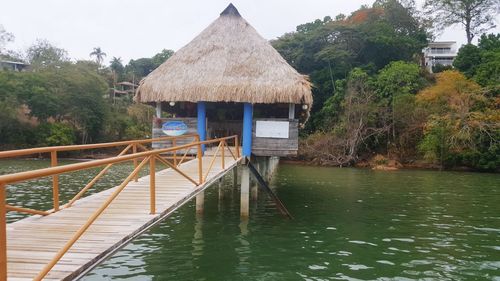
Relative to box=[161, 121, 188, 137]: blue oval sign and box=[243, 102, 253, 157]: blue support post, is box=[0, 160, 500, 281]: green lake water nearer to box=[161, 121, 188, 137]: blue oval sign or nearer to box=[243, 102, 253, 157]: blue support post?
box=[243, 102, 253, 157]: blue support post

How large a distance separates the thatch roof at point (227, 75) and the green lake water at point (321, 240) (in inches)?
144

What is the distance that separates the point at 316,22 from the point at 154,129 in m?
47.8

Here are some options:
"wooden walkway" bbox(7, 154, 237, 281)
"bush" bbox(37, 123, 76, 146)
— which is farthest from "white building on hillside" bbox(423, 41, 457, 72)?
"wooden walkway" bbox(7, 154, 237, 281)

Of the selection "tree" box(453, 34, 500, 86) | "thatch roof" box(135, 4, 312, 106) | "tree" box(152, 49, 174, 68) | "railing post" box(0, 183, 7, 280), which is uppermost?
"tree" box(152, 49, 174, 68)

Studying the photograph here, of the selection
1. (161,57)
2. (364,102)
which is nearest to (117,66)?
(161,57)

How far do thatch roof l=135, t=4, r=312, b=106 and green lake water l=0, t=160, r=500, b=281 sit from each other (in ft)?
12.0

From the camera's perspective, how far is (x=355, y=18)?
177ft

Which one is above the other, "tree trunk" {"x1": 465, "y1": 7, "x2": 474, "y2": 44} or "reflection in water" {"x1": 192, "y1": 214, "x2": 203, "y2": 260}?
"tree trunk" {"x1": 465, "y1": 7, "x2": 474, "y2": 44}

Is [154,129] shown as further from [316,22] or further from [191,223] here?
[316,22]

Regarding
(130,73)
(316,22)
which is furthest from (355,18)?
(130,73)

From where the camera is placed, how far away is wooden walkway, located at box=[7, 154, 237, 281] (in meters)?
4.09

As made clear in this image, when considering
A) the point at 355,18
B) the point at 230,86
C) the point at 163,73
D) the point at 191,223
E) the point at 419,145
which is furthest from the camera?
the point at 355,18

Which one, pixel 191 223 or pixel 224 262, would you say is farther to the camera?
pixel 191 223

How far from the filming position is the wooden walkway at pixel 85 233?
409cm
